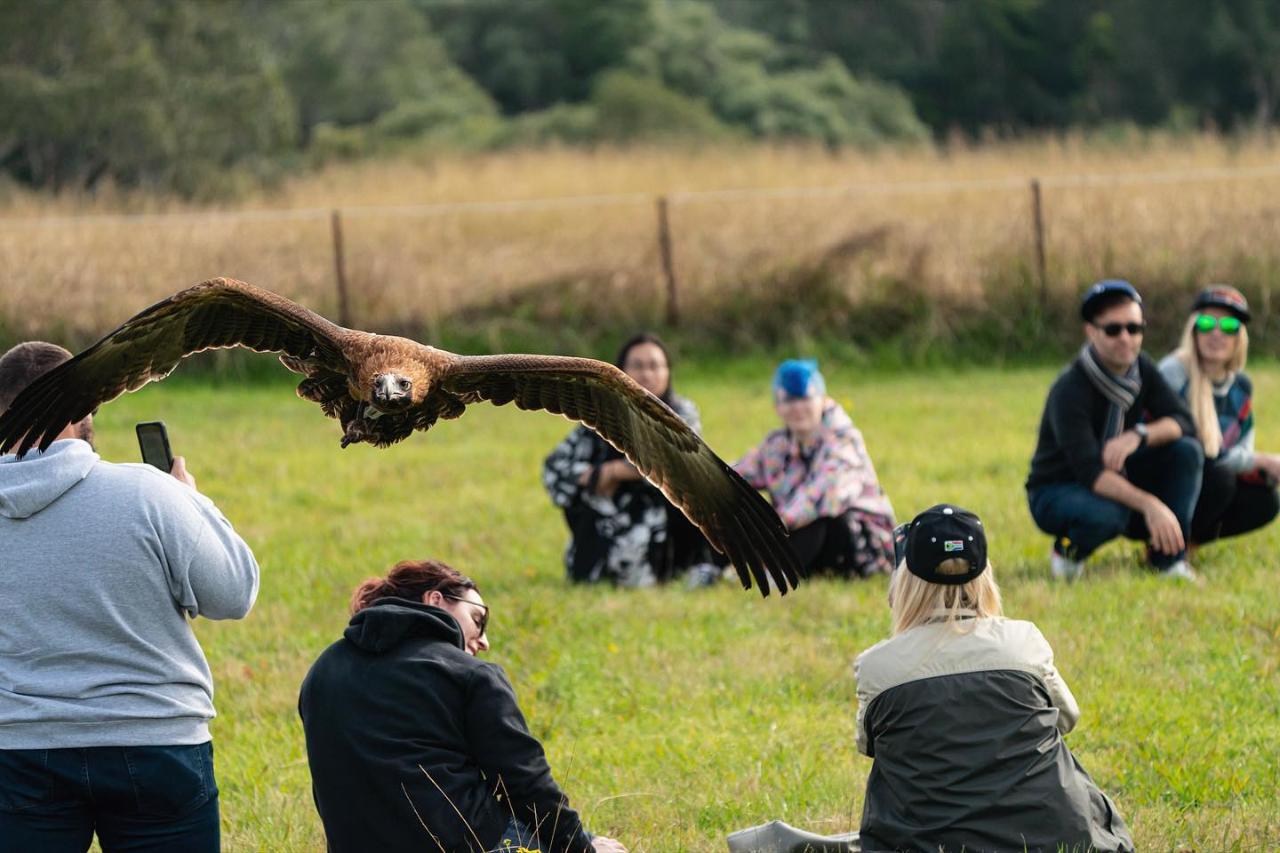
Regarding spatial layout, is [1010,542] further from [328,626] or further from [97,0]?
[97,0]

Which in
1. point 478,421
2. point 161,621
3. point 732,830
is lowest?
point 478,421

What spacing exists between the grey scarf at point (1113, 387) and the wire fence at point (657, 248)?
8.13 m

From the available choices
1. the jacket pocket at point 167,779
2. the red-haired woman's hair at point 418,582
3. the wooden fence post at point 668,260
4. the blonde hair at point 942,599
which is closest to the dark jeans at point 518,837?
the red-haired woman's hair at point 418,582

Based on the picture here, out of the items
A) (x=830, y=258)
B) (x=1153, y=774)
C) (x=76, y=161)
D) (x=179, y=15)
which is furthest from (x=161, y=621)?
(x=179, y=15)

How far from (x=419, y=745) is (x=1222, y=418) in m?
5.56

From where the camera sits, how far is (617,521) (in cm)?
832

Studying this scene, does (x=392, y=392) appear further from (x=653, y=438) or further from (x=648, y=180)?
(x=648, y=180)

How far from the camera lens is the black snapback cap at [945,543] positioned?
166 inches

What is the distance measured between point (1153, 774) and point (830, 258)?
11.4 m

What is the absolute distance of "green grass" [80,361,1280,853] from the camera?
518cm

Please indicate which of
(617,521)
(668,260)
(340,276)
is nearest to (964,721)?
(617,521)

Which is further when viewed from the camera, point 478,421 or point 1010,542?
point 478,421

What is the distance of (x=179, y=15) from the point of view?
125ft

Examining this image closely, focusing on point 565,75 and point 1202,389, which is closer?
point 1202,389
